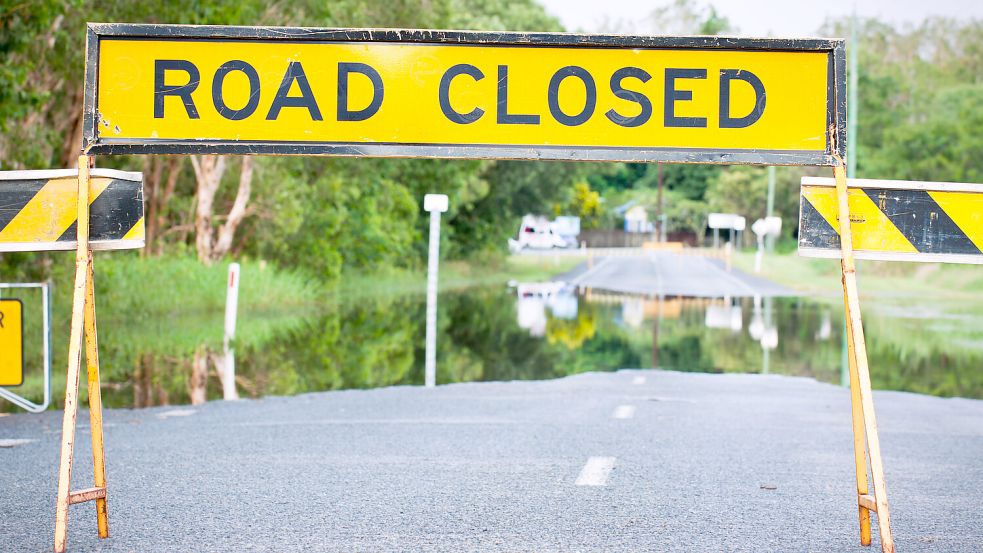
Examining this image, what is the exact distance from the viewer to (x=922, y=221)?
5.61 metres

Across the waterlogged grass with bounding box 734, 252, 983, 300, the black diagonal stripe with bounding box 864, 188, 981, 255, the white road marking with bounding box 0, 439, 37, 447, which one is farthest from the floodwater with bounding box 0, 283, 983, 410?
the black diagonal stripe with bounding box 864, 188, 981, 255

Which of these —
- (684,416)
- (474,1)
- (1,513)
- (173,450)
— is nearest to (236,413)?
(173,450)

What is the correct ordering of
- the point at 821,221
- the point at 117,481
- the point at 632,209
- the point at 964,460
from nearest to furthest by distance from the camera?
the point at 821,221, the point at 117,481, the point at 964,460, the point at 632,209

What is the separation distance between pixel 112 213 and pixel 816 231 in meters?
2.88

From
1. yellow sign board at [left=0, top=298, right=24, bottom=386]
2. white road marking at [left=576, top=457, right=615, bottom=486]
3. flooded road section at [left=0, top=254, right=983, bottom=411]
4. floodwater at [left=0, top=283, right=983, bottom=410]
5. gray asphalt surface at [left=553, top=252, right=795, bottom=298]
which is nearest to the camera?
white road marking at [left=576, top=457, right=615, bottom=486]

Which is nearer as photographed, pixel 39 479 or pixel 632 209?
pixel 39 479

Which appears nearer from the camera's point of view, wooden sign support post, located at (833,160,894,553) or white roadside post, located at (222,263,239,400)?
wooden sign support post, located at (833,160,894,553)

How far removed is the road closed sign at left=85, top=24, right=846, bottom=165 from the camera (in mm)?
5699

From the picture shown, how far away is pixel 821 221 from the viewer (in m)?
5.57

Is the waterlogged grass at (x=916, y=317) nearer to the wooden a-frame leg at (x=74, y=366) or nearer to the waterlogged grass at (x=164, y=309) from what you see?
the waterlogged grass at (x=164, y=309)

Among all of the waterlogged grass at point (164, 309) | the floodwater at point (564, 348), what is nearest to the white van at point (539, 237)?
the waterlogged grass at point (164, 309)

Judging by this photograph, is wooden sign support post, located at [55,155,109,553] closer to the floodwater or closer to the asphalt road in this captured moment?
the asphalt road

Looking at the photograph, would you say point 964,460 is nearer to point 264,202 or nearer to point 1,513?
point 1,513

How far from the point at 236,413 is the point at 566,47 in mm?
5860
